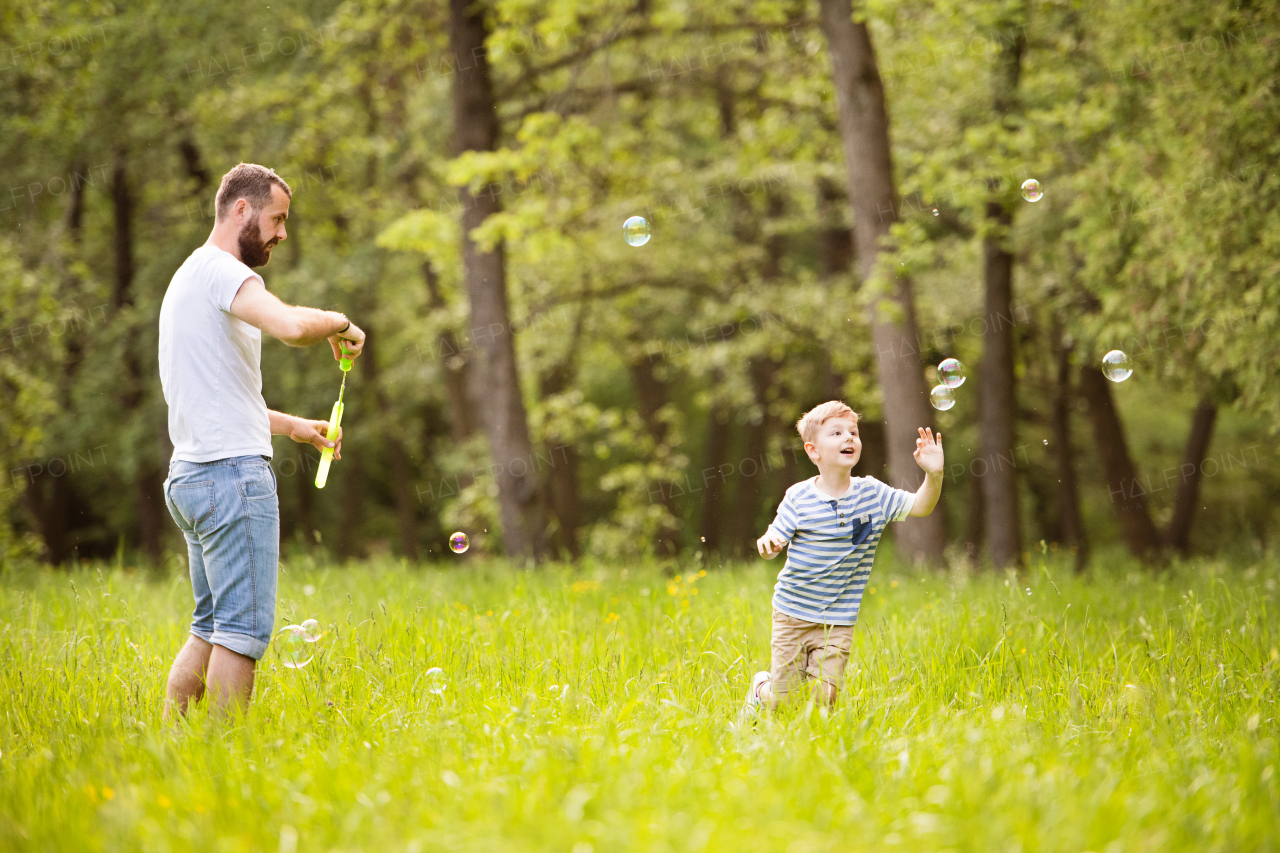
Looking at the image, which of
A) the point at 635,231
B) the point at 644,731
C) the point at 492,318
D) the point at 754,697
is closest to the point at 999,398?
the point at 492,318

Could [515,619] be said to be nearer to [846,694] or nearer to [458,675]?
[458,675]

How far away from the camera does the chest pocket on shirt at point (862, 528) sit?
4.09 meters

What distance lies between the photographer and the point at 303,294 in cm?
1479

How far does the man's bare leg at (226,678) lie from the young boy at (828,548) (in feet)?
6.32

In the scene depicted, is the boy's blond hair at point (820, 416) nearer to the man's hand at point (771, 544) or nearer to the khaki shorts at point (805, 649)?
the man's hand at point (771, 544)

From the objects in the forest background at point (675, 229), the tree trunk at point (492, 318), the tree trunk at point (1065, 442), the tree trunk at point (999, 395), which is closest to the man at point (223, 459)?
the forest background at point (675, 229)

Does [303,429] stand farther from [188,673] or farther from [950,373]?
[950,373]

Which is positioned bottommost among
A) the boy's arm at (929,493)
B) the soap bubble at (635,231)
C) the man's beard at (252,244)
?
the boy's arm at (929,493)

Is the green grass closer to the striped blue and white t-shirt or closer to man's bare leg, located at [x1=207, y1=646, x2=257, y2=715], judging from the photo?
man's bare leg, located at [x1=207, y1=646, x2=257, y2=715]

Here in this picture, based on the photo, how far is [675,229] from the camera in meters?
15.1

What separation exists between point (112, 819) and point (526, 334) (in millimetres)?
12962

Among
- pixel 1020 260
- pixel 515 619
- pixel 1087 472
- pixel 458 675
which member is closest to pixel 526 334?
pixel 1020 260

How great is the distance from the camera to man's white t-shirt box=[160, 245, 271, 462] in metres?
3.78

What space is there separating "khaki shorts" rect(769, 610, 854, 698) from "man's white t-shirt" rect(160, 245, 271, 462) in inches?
84.8
